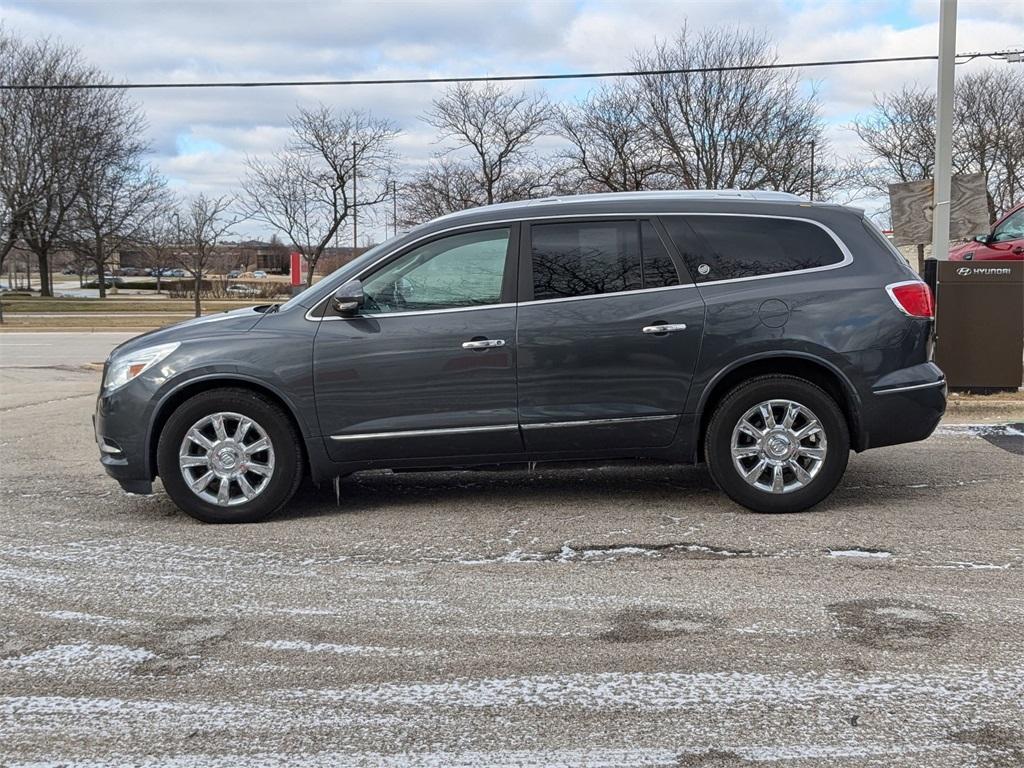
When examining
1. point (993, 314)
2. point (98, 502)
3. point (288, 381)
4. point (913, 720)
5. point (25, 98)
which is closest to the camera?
point (913, 720)

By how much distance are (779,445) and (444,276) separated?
2173mm

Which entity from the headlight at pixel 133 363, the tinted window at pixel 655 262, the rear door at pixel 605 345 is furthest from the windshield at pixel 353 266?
the tinted window at pixel 655 262

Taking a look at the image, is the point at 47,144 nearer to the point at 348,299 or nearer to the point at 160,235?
the point at 160,235

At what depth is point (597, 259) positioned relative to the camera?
18.6 ft

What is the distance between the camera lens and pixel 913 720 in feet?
9.98

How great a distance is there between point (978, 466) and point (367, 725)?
17.4ft

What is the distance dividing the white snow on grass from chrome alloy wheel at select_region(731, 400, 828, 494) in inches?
133

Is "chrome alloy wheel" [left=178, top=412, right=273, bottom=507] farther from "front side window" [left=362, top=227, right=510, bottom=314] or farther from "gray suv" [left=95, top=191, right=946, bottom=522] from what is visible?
"front side window" [left=362, top=227, right=510, bottom=314]

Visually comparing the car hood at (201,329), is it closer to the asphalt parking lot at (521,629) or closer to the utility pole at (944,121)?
the asphalt parking lot at (521,629)

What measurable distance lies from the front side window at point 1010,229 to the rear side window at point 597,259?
9836 millimetres

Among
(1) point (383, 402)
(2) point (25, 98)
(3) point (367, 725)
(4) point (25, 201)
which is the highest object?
(2) point (25, 98)

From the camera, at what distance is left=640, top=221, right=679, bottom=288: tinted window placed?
5.62 metres

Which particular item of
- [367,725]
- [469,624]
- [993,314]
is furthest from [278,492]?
[993,314]

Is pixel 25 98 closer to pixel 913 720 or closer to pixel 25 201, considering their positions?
pixel 25 201
